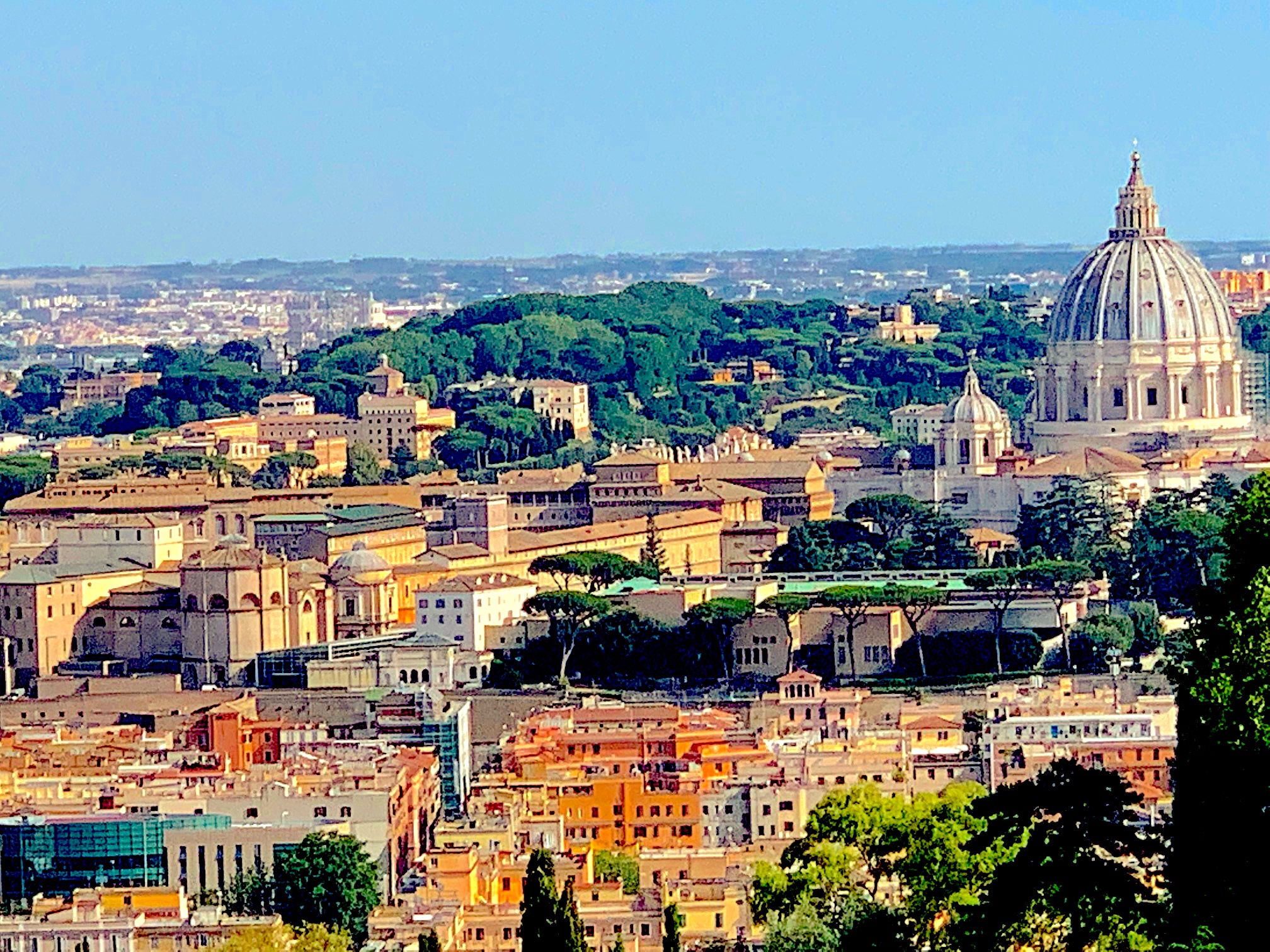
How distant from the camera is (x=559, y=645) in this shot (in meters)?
53.1

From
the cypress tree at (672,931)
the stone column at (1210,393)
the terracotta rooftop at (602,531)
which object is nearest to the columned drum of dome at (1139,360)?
the stone column at (1210,393)

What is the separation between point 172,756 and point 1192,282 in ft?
131

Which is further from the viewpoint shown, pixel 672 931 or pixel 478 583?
pixel 478 583

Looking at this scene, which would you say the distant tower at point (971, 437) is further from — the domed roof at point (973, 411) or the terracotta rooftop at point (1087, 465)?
the terracotta rooftop at point (1087, 465)

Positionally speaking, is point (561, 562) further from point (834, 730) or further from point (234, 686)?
point (834, 730)

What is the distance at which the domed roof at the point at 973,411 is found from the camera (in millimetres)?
74062

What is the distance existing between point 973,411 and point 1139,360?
6.76 meters

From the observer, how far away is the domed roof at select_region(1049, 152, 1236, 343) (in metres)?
80.5

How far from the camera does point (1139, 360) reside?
262 feet

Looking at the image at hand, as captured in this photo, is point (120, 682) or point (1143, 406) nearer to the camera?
point (120, 682)

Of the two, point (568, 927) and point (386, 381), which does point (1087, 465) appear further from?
point (568, 927)

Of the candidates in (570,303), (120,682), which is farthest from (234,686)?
(570,303)

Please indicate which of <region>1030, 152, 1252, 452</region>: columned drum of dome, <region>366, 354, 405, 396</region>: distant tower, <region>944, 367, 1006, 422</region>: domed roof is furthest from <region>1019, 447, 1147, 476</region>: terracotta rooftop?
<region>366, 354, 405, 396</region>: distant tower

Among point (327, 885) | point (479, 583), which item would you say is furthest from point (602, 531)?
point (327, 885)
